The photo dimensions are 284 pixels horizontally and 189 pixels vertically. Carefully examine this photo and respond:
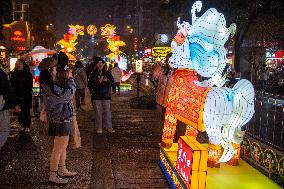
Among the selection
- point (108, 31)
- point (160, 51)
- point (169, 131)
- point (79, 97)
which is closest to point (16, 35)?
point (160, 51)

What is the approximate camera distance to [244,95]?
6.14 meters

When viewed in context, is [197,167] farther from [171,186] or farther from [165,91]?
[165,91]

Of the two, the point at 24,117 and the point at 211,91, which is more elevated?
the point at 211,91

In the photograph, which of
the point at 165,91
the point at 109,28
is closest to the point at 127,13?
the point at 109,28

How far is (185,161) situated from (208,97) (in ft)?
3.54

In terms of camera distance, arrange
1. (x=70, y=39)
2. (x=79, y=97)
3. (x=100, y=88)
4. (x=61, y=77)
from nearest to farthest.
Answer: (x=61, y=77) < (x=100, y=88) < (x=79, y=97) < (x=70, y=39)

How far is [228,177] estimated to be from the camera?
19.7 ft

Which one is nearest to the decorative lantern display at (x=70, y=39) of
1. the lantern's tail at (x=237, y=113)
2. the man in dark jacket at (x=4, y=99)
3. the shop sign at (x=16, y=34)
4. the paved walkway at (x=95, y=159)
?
the shop sign at (x=16, y=34)

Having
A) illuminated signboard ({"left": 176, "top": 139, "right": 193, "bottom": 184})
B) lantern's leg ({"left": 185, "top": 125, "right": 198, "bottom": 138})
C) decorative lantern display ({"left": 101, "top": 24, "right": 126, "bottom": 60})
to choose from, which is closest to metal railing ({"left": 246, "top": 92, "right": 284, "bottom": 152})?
lantern's leg ({"left": 185, "top": 125, "right": 198, "bottom": 138})

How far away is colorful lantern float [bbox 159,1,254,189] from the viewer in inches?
233

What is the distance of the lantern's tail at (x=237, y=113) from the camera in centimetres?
606

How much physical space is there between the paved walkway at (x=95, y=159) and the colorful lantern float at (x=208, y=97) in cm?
67

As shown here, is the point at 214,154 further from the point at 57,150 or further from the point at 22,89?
the point at 22,89

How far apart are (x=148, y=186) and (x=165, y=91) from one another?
4908 mm
